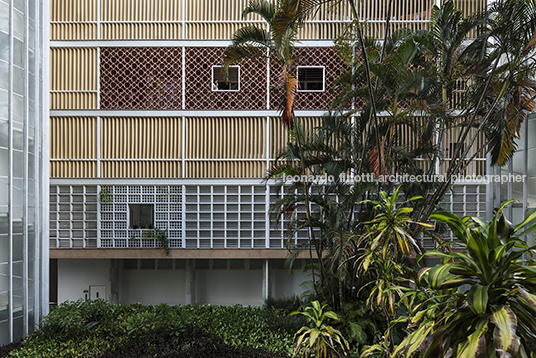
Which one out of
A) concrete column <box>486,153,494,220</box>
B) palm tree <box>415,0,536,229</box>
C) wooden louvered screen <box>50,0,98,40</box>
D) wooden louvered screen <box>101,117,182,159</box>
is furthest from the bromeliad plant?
wooden louvered screen <box>50,0,98,40</box>

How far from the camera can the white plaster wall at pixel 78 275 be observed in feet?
36.7

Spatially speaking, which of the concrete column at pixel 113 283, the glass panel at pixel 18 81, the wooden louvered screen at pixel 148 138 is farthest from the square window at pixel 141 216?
the glass panel at pixel 18 81

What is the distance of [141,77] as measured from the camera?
1058 cm

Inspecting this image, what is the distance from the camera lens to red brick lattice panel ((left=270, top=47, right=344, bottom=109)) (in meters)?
10.5

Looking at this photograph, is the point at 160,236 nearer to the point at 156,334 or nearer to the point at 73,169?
the point at 73,169

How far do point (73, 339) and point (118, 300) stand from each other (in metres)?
4.49

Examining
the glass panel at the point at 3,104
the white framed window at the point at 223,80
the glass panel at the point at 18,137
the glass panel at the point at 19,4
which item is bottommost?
the glass panel at the point at 18,137

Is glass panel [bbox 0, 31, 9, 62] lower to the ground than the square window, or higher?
higher

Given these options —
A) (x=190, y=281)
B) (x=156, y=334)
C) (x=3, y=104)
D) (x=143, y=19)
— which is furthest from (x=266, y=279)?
(x=143, y=19)

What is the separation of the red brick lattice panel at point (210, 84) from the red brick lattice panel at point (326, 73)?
0.41m

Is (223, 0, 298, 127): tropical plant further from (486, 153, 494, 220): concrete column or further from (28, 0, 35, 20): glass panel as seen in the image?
(486, 153, 494, 220): concrete column

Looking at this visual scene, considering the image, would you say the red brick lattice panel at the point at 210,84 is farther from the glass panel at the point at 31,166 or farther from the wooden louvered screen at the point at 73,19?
the glass panel at the point at 31,166

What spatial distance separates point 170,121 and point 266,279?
208 inches

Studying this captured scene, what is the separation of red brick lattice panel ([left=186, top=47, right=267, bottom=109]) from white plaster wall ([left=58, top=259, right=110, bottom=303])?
5.57 meters
